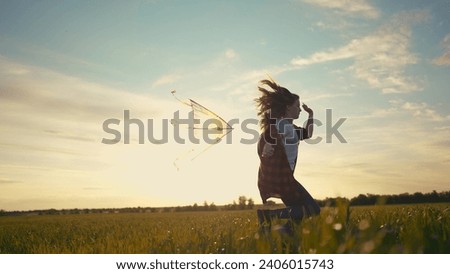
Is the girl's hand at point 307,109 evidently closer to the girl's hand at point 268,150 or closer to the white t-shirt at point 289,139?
the white t-shirt at point 289,139

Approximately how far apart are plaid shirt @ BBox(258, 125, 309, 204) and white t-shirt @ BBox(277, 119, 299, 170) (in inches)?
2.7

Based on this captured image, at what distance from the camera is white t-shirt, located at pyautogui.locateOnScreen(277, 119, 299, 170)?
23.8 feet

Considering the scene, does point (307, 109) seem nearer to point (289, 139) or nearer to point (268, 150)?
point (289, 139)

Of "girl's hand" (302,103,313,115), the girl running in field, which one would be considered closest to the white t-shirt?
the girl running in field

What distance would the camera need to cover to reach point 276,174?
23.7 feet

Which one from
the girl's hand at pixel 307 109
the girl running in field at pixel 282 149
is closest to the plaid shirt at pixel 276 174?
the girl running in field at pixel 282 149

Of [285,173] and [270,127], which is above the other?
[270,127]

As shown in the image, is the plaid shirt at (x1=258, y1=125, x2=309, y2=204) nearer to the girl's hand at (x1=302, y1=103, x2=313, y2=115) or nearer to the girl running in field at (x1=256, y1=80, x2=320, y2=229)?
the girl running in field at (x1=256, y1=80, x2=320, y2=229)

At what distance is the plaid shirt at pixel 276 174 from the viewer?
7.11m
